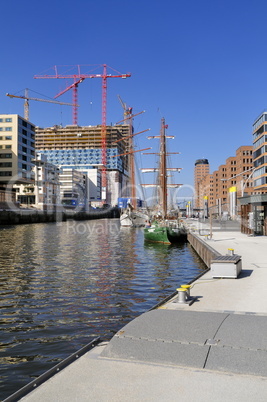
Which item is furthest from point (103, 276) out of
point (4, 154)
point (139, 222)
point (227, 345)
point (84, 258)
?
point (4, 154)

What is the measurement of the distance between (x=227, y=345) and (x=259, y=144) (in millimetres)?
121200

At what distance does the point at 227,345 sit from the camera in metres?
8.03

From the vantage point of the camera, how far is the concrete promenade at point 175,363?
20.8 ft

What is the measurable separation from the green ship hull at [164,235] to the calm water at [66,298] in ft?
43.2

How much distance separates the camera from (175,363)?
7434 mm

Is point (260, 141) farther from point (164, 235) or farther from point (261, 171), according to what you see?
point (164, 235)

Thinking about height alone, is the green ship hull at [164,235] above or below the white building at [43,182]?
below

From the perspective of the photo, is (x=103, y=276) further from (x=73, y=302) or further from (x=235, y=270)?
(x=235, y=270)

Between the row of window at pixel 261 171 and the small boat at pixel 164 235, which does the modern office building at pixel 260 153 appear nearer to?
the row of window at pixel 261 171

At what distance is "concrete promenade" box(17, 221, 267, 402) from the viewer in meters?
6.35

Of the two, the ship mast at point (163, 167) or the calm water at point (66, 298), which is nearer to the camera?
the calm water at point (66, 298)

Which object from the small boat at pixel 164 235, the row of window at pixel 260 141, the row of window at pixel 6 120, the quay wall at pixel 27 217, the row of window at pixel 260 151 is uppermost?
the row of window at pixel 6 120

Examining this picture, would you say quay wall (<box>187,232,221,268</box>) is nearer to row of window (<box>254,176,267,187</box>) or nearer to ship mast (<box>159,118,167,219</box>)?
ship mast (<box>159,118,167,219</box>)

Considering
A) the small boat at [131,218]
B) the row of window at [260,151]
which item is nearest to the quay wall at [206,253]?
the small boat at [131,218]
